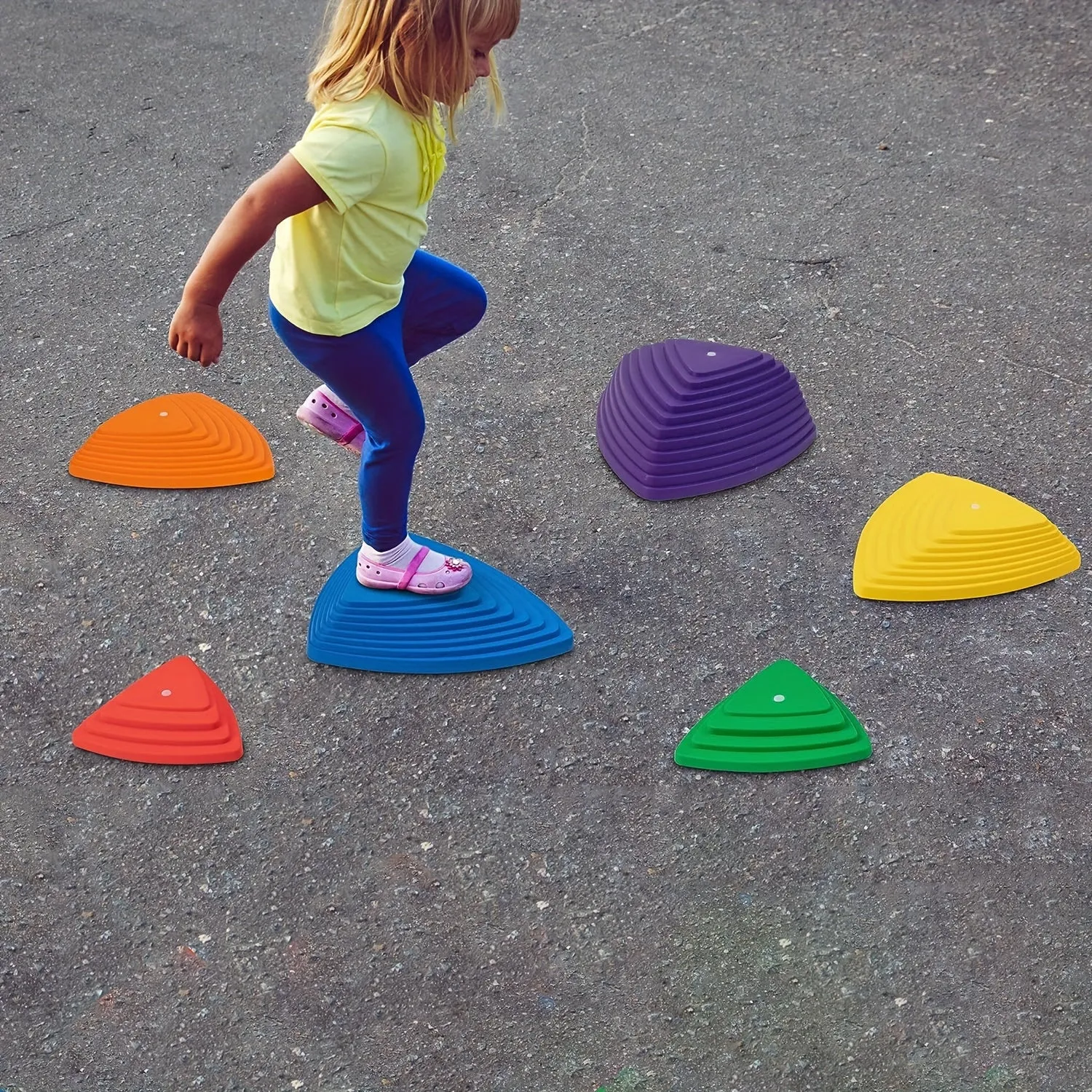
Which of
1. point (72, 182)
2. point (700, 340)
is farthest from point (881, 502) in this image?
point (72, 182)

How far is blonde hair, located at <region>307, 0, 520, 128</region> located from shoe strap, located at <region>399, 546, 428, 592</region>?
972 millimetres

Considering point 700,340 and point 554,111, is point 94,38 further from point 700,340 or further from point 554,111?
point 700,340

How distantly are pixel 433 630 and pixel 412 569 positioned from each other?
0.49 feet

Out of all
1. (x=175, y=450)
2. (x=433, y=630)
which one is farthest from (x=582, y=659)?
(x=175, y=450)

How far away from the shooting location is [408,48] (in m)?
1.94

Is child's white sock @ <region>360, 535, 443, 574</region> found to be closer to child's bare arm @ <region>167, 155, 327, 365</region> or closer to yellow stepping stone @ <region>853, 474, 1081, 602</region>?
child's bare arm @ <region>167, 155, 327, 365</region>

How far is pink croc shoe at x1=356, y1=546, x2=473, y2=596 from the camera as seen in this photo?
2658 millimetres

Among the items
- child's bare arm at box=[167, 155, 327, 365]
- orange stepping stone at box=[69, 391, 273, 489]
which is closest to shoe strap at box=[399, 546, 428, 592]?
orange stepping stone at box=[69, 391, 273, 489]

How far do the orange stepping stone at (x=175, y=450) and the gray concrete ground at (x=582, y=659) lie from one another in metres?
0.07

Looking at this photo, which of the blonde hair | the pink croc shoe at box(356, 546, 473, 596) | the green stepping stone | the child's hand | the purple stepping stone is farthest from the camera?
the purple stepping stone

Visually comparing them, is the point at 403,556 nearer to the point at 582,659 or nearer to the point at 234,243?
the point at 582,659

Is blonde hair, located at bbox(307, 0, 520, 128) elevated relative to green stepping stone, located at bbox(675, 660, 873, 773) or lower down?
elevated

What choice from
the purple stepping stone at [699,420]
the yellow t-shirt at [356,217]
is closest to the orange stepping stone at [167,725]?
the yellow t-shirt at [356,217]

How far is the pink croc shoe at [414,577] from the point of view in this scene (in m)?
2.66
